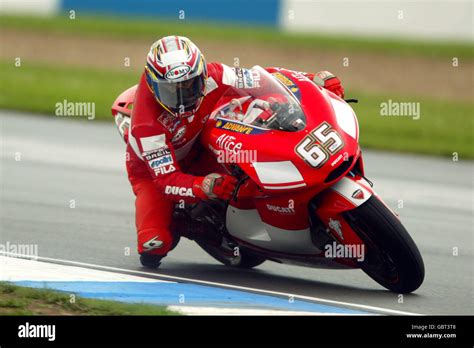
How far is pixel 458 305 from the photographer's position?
6785mm

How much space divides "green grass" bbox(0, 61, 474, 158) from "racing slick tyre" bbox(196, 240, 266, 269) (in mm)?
7646

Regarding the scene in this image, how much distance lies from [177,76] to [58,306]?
1.68 m

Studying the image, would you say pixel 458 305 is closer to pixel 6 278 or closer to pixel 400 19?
pixel 6 278

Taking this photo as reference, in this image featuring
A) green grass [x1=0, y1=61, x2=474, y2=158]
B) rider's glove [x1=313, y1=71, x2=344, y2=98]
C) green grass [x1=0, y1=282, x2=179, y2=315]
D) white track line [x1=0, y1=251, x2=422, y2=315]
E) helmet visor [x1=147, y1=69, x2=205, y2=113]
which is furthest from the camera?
green grass [x1=0, y1=61, x2=474, y2=158]

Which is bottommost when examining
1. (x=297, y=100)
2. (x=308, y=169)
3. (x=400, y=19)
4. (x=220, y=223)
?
(x=220, y=223)

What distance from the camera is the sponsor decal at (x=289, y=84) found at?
673 cm

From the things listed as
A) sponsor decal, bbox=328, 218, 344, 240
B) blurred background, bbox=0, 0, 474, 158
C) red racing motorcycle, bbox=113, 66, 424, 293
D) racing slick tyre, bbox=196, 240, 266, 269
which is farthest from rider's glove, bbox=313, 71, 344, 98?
blurred background, bbox=0, 0, 474, 158

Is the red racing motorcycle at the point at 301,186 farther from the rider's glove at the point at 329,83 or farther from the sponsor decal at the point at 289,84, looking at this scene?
the rider's glove at the point at 329,83

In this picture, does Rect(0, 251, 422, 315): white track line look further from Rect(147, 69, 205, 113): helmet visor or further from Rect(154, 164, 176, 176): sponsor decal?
Rect(147, 69, 205, 113): helmet visor

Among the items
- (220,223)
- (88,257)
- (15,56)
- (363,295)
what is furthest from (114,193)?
(15,56)

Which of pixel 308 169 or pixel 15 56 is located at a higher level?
pixel 15 56

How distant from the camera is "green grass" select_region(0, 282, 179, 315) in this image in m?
5.85
